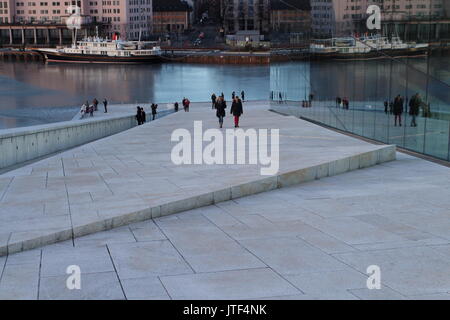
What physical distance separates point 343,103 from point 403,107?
109 inches

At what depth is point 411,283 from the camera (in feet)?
15.1

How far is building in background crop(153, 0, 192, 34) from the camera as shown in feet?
385

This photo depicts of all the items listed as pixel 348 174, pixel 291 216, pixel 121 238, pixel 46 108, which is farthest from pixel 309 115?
pixel 46 108

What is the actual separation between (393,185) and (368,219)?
1.87m

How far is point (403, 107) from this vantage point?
1190cm

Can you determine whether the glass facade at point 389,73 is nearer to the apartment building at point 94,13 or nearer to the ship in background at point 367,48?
the ship in background at point 367,48

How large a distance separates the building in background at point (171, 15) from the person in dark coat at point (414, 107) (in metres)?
108

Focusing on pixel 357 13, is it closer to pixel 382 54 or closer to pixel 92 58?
pixel 382 54

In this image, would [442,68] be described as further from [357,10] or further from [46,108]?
[46,108]

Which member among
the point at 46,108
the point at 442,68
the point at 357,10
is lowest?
the point at 46,108

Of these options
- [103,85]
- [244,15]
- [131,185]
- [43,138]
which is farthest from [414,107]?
[244,15]

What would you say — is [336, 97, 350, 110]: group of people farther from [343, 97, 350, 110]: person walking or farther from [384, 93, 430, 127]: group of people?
A: [384, 93, 430, 127]: group of people

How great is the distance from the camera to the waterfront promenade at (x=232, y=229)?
459cm
